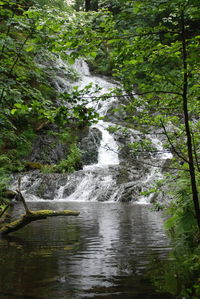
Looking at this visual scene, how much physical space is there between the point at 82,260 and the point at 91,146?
19848 millimetres

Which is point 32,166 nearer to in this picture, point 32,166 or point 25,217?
point 32,166

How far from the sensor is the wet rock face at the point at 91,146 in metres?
24.9

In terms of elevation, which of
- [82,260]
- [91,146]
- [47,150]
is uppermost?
[91,146]

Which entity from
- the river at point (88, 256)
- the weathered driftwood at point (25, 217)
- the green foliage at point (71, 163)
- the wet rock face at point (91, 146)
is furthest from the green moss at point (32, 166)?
the weathered driftwood at point (25, 217)

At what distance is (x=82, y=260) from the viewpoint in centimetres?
557

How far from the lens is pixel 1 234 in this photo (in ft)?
25.8

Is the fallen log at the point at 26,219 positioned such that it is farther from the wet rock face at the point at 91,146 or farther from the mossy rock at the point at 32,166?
the wet rock face at the point at 91,146

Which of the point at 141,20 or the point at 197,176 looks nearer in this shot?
the point at 141,20

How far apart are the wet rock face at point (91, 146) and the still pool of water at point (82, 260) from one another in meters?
15.4

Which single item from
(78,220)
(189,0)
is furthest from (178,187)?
(78,220)

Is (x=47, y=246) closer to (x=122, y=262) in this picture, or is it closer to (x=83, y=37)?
(x=122, y=262)

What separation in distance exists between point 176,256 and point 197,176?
1.55 m

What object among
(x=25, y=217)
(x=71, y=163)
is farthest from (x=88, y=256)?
(x=71, y=163)

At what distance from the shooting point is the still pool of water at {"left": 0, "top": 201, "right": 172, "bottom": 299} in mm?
4133
